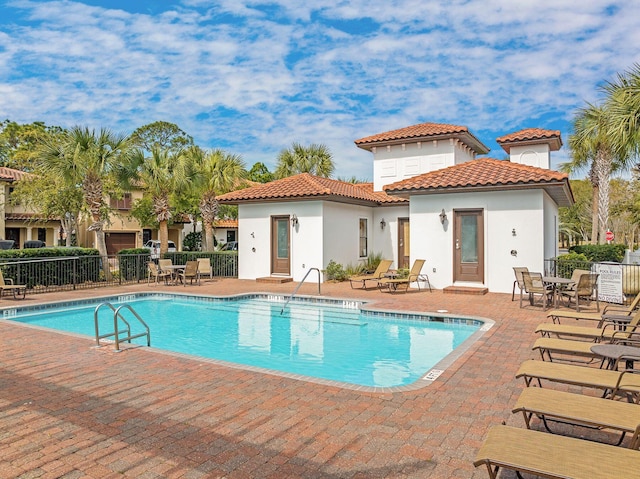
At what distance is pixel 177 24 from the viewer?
641 inches

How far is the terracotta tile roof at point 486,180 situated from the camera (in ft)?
47.4

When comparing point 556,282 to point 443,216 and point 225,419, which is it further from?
point 225,419

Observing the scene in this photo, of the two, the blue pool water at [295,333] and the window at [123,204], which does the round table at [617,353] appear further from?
the window at [123,204]

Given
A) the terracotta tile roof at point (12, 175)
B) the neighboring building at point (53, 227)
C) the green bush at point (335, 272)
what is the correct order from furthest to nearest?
the neighboring building at point (53, 227), the terracotta tile roof at point (12, 175), the green bush at point (335, 272)

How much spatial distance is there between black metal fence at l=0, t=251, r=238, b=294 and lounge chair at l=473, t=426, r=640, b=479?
17.5 m

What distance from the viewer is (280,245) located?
1992 cm

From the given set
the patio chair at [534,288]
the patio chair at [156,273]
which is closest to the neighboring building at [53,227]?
the patio chair at [156,273]

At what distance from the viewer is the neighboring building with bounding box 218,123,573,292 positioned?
15195 mm

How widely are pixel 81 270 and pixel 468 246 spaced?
15141 mm

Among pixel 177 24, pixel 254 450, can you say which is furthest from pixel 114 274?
pixel 254 450

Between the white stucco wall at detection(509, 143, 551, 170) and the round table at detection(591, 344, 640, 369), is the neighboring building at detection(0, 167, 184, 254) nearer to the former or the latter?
the white stucco wall at detection(509, 143, 551, 170)

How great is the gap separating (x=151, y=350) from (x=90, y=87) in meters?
22.7

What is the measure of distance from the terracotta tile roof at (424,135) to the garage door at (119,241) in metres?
30.0

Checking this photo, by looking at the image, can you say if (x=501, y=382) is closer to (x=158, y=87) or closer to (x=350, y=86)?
(x=350, y=86)
